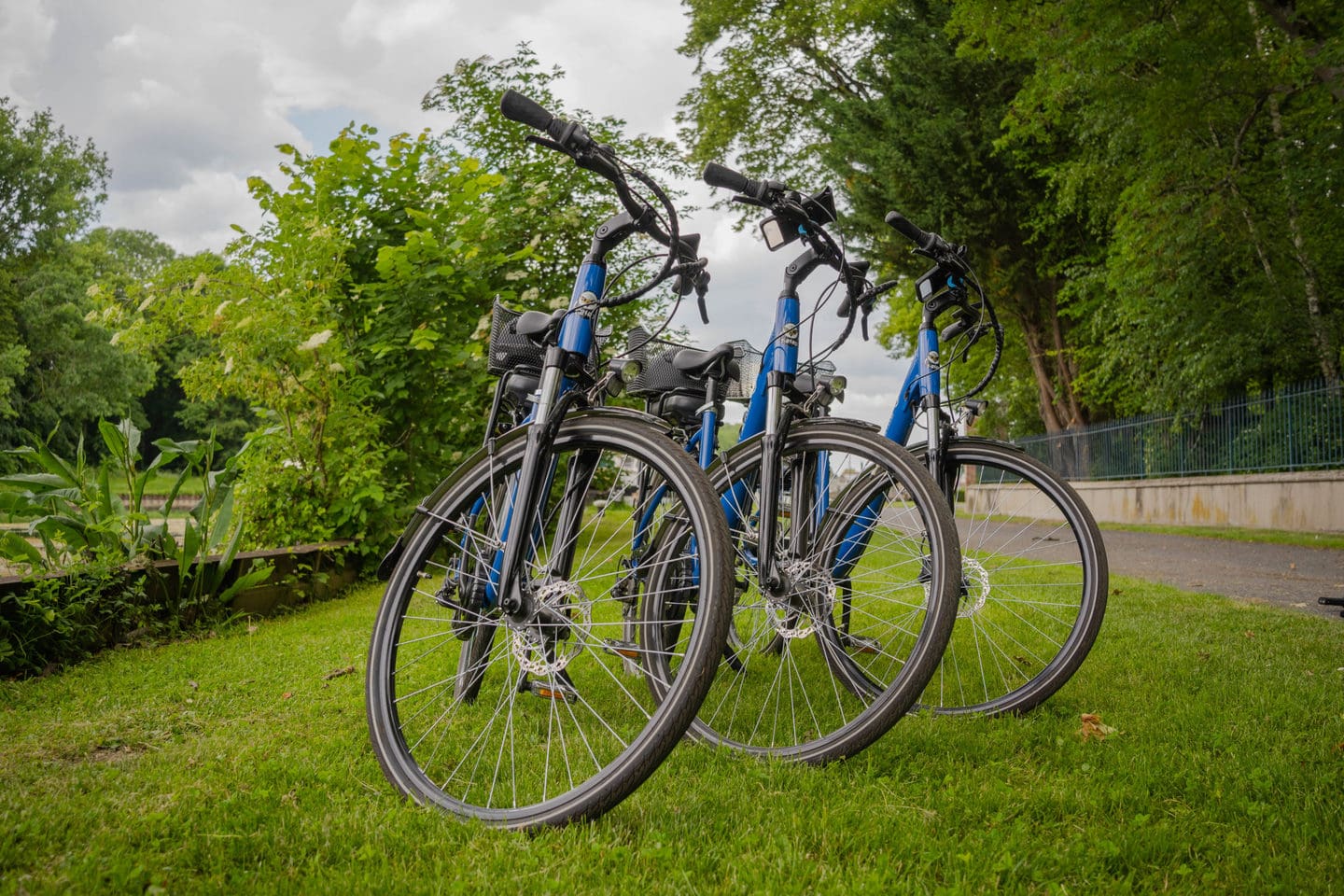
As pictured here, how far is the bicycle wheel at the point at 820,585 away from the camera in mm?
2326

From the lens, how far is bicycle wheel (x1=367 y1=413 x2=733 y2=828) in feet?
6.31

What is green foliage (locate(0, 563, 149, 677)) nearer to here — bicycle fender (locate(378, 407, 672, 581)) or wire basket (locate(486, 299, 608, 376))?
bicycle fender (locate(378, 407, 672, 581))

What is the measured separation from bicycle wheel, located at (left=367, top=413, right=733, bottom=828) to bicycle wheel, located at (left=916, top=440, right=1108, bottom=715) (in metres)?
0.99

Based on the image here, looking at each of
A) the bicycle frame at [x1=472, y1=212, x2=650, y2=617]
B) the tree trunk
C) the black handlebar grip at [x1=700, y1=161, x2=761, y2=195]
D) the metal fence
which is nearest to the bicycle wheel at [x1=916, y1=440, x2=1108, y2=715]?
the black handlebar grip at [x1=700, y1=161, x2=761, y2=195]

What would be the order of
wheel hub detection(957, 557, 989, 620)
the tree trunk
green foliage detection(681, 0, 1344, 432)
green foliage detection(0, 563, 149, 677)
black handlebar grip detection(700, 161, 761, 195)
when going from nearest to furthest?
black handlebar grip detection(700, 161, 761, 195)
wheel hub detection(957, 557, 989, 620)
green foliage detection(0, 563, 149, 677)
green foliage detection(681, 0, 1344, 432)
the tree trunk

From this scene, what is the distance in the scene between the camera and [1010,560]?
3.48 meters

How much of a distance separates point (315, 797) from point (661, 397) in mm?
1950

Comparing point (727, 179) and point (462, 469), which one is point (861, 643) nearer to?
point (462, 469)

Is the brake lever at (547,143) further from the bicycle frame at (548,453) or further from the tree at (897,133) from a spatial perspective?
the tree at (897,133)

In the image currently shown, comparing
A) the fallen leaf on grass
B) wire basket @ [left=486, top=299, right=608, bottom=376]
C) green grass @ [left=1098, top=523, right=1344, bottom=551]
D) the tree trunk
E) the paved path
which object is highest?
the tree trunk

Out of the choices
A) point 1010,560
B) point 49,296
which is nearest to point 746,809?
point 1010,560

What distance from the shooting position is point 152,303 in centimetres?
633

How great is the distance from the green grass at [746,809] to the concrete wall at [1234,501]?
33.3ft

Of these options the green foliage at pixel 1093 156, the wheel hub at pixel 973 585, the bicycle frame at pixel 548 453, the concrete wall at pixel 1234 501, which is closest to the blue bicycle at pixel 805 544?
the wheel hub at pixel 973 585
